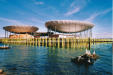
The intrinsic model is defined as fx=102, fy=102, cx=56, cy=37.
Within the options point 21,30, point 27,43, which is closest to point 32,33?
point 21,30

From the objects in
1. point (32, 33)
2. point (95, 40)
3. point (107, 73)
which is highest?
point (32, 33)

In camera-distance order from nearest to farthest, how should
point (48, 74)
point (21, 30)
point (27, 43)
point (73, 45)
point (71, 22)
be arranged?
point (48, 74), point (73, 45), point (27, 43), point (71, 22), point (21, 30)

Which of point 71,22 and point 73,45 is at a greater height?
point 71,22

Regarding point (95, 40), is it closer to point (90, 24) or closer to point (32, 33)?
point (90, 24)

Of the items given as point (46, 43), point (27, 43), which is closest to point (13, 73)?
point (46, 43)

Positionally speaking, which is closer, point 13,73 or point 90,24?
point 13,73

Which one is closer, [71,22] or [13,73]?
[13,73]

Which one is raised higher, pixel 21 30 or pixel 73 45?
pixel 21 30

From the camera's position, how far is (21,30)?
101 m

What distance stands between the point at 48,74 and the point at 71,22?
66.3 m

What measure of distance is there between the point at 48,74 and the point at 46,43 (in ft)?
136

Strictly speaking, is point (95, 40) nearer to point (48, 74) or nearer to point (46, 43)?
point (46, 43)

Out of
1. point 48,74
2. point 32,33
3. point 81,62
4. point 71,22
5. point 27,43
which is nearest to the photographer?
point 48,74

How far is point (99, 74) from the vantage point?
11.3 meters
